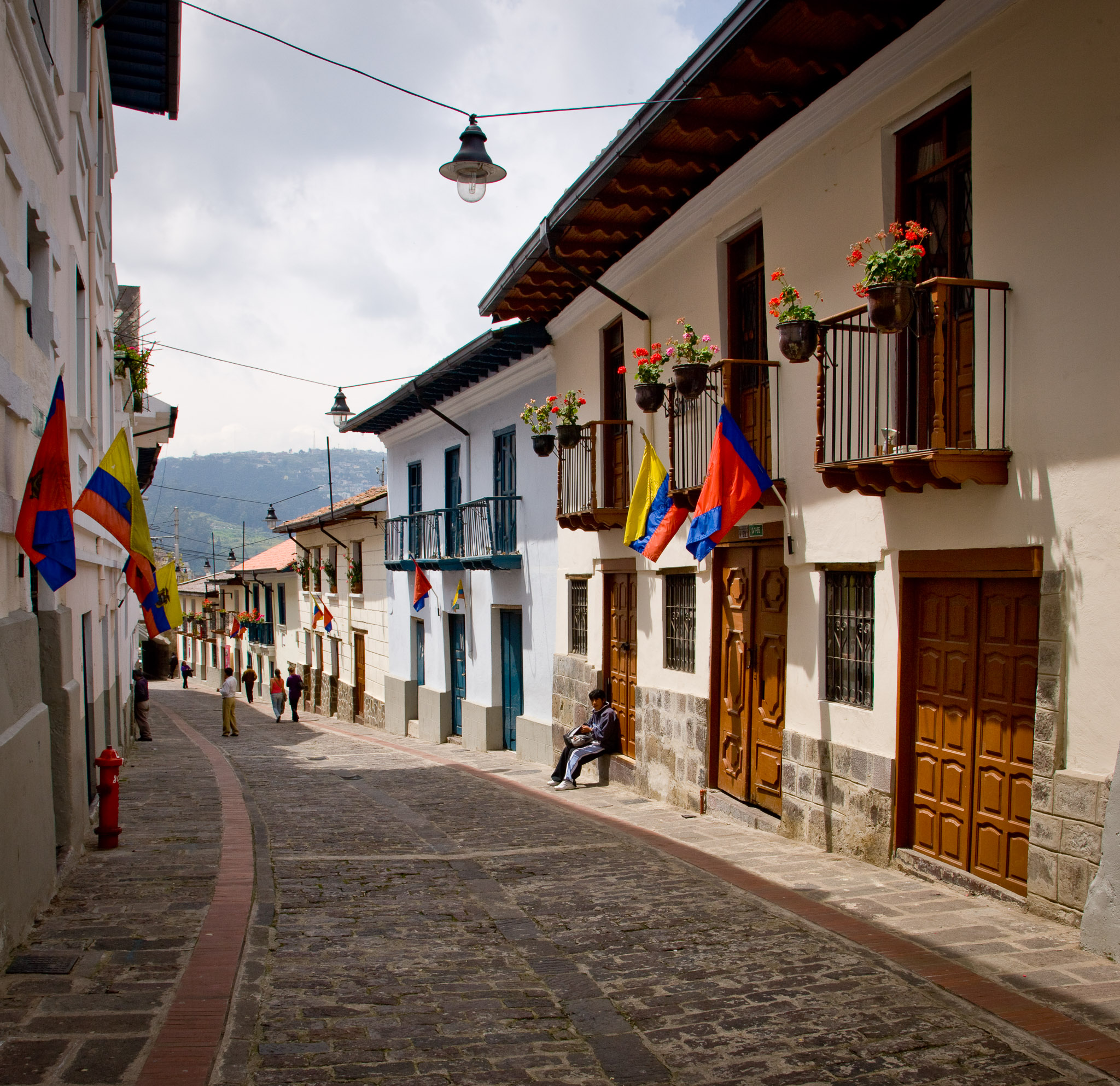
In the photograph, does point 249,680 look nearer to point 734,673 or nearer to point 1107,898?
point 734,673

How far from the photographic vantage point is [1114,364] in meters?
5.80

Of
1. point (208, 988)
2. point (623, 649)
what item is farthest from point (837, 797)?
point (623, 649)

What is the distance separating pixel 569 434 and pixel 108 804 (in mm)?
6832

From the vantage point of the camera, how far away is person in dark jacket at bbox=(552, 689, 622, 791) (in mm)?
12922

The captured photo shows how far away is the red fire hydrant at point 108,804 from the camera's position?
8344 millimetres

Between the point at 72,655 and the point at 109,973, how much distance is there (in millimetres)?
3367

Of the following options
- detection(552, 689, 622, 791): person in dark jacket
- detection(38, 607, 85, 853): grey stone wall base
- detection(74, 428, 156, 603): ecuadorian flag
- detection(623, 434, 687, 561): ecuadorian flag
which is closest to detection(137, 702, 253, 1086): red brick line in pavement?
detection(38, 607, 85, 853): grey stone wall base

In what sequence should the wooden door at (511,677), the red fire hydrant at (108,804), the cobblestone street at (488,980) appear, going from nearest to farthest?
1. the cobblestone street at (488,980)
2. the red fire hydrant at (108,804)
3. the wooden door at (511,677)

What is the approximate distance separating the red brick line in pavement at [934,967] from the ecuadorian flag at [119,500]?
4.78m

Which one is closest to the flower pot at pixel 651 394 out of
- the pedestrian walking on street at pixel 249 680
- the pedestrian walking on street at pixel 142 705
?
the pedestrian walking on street at pixel 142 705

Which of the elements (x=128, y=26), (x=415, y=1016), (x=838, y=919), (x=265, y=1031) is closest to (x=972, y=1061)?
(x=838, y=919)

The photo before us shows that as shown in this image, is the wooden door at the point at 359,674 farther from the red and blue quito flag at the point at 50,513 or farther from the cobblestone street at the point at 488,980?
the red and blue quito flag at the point at 50,513

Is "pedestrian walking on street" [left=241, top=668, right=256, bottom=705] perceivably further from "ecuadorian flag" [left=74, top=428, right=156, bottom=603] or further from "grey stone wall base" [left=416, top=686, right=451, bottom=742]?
"ecuadorian flag" [left=74, top=428, right=156, bottom=603]

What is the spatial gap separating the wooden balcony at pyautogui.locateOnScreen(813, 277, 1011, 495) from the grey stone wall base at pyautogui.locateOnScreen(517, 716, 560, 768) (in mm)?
8754
